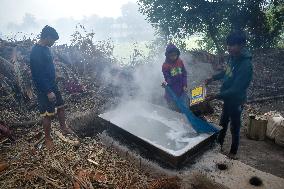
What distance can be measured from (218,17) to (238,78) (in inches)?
344

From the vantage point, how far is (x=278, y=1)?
43.0 feet

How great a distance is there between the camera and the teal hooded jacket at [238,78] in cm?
466

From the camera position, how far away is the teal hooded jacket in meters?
4.66

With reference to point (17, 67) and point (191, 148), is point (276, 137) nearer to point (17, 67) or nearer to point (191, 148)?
point (191, 148)

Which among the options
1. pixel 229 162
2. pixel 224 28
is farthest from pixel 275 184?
pixel 224 28

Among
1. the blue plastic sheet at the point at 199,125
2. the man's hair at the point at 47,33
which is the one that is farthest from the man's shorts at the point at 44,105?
the blue plastic sheet at the point at 199,125

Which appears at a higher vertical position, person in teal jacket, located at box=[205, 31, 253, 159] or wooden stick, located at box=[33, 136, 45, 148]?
person in teal jacket, located at box=[205, 31, 253, 159]


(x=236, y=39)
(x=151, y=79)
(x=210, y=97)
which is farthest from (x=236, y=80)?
(x=151, y=79)

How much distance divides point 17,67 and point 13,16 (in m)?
107

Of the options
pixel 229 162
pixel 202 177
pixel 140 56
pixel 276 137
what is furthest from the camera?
pixel 140 56

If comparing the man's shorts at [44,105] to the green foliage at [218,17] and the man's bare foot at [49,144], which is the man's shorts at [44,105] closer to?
the man's bare foot at [49,144]

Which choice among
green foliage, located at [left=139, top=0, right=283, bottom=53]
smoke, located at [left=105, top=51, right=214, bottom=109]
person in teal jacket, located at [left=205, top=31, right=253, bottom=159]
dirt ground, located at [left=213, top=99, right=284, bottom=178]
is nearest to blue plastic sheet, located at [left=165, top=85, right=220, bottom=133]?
person in teal jacket, located at [left=205, top=31, right=253, bottom=159]

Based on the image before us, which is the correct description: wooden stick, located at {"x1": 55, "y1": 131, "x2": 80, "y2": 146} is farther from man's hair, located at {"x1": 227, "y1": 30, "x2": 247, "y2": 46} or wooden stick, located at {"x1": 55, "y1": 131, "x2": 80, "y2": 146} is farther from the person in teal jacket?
man's hair, located at {"x1": 227, "y1": 30, "x2": 247, "y2": 46}

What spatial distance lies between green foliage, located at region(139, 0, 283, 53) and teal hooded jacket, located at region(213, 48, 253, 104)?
7870 mm
